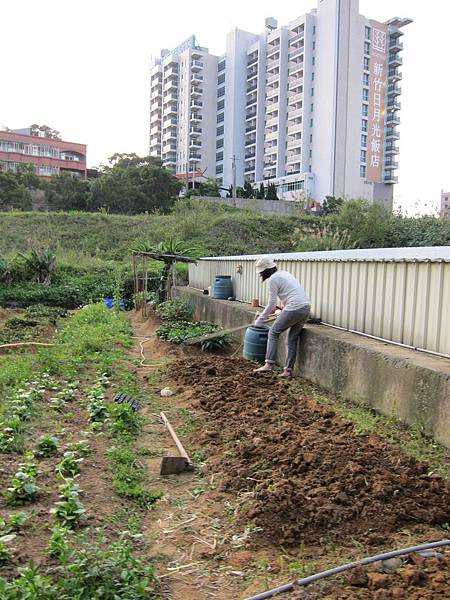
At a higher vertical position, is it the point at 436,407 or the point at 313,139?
the point at 313,139

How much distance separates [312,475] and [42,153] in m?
79.0

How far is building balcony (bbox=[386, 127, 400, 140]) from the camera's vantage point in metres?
77.2

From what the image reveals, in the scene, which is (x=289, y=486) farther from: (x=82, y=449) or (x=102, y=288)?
(x=102, y=288)

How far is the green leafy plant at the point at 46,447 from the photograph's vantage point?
4426 mm

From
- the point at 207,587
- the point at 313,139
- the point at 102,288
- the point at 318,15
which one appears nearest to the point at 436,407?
the point at 207,587

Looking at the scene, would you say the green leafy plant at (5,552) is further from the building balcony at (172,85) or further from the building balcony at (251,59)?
the building balcony at (172,85)

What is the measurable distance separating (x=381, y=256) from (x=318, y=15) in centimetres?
7534

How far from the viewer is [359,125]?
6988cm

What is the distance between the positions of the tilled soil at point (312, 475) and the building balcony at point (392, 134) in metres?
78.6

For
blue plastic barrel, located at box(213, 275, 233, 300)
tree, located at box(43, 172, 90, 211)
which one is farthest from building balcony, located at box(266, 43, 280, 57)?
blue plastic barrel, located at box(213, 275, 233, 300)

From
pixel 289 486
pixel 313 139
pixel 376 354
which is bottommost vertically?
pixel 289 486

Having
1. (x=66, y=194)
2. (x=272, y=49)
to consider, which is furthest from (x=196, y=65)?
(x=66, y=194)

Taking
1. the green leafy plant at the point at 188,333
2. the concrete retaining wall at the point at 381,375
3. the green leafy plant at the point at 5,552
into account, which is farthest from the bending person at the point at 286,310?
the green leafy plant at the point at 5,552

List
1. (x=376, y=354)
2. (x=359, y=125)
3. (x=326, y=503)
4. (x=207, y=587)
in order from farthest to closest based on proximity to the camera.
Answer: (x=359, y=125) < (x=376, y=354) < (x=326, y=503) < (x=207, y=587)
